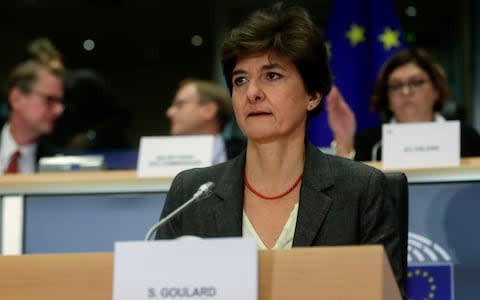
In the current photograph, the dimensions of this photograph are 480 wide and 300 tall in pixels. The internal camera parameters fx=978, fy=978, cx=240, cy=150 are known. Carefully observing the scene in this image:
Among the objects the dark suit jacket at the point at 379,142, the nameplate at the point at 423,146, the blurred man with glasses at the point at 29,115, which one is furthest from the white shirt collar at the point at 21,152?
the nameplate at the point at 423,146

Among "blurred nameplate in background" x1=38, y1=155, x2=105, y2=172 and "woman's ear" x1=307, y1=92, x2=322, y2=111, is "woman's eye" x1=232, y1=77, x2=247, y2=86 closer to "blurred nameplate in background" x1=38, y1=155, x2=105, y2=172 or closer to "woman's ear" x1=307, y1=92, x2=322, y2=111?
"woman's ear" x1=307, y1=92, x2=322, y2=111

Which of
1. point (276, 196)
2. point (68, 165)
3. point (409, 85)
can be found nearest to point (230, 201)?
point (276, 196)

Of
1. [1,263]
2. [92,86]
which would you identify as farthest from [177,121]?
[1,263]

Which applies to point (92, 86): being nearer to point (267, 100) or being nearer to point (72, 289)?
point (267, 100)

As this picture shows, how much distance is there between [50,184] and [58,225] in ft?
0.57

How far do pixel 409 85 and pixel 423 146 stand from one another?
1.24 m

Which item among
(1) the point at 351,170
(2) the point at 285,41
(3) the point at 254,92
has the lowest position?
(1) the point at 351,170

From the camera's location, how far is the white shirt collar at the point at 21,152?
548 cm

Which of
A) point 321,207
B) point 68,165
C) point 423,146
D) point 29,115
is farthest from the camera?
point 29,115

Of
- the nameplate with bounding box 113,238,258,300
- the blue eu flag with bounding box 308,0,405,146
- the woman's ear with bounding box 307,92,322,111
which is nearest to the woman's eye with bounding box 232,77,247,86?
the woman's ear with bounding box 307,92,322,111

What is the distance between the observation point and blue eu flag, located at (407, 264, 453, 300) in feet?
11.7

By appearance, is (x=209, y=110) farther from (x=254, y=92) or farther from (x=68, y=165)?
(x=254, y=92)

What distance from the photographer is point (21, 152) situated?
5.53 m

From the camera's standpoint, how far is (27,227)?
403 cm
